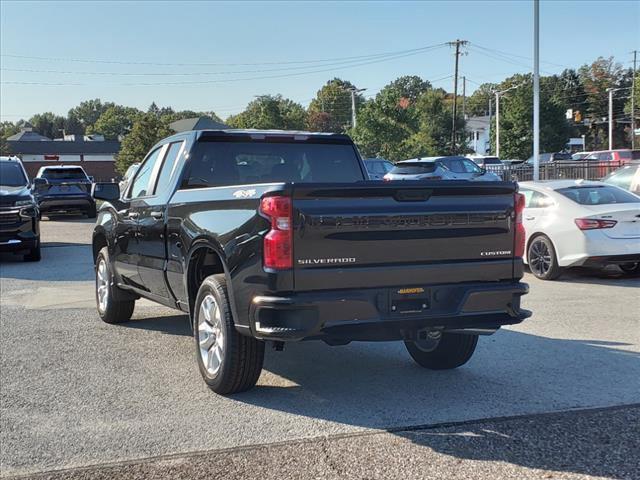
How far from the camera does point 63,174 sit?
24.6 meters

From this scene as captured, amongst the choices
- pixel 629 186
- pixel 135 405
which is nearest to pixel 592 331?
pixel 135 405

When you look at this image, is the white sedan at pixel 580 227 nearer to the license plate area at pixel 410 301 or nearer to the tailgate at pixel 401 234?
the tailgate at pixel 401 234

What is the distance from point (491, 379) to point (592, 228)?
542 centimetres

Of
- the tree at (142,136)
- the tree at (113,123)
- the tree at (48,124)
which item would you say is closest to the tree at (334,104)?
the tree at (113,123)

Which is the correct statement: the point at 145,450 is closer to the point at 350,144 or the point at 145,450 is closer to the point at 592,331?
the point at 350,144

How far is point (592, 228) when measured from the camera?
399 inches

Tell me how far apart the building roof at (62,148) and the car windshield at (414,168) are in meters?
79.2

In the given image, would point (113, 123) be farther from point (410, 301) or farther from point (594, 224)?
point (410, 301)

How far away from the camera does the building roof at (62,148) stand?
94688mm

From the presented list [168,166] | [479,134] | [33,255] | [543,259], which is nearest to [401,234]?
[168,166]

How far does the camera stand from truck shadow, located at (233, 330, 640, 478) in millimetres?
4176

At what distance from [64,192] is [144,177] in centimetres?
1818

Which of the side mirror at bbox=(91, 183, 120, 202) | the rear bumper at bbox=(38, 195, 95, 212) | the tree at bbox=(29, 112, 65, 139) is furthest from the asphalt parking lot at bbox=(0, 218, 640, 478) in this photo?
the tree at bbox=(29, 112, 65, 139)

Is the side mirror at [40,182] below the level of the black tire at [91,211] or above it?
above
